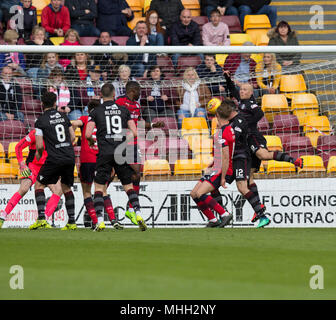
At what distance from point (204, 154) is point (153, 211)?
1370 millimetres

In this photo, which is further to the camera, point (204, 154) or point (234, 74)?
point (234, 74)

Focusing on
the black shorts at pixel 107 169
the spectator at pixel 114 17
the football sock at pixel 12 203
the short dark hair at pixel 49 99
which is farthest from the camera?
the spectator at pixel 114 17

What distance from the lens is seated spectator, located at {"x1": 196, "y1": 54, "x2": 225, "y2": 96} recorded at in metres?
15.0

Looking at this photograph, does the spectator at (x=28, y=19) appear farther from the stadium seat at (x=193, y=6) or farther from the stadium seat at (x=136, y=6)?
the stadium seat at (x=193, y=6)

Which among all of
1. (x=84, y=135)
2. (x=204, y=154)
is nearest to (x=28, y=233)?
(x=84, y=135)

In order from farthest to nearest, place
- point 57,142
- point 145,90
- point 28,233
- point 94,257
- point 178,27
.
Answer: point 178,27 → point 145,90 → point 57,142 → point 28,233 → point 94,257

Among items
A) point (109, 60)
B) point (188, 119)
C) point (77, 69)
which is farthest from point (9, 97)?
point (188, 119)

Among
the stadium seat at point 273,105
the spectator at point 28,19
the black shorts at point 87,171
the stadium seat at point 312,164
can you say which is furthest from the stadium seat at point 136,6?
the black shorts at point 87,171

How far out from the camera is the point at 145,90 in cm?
1489

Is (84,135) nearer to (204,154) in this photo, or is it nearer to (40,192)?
(40,192)

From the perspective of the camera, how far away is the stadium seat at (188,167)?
14.0 m

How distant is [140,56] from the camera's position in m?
16.5

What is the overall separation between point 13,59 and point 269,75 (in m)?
4.66

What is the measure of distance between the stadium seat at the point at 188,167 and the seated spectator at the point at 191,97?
0.91m
